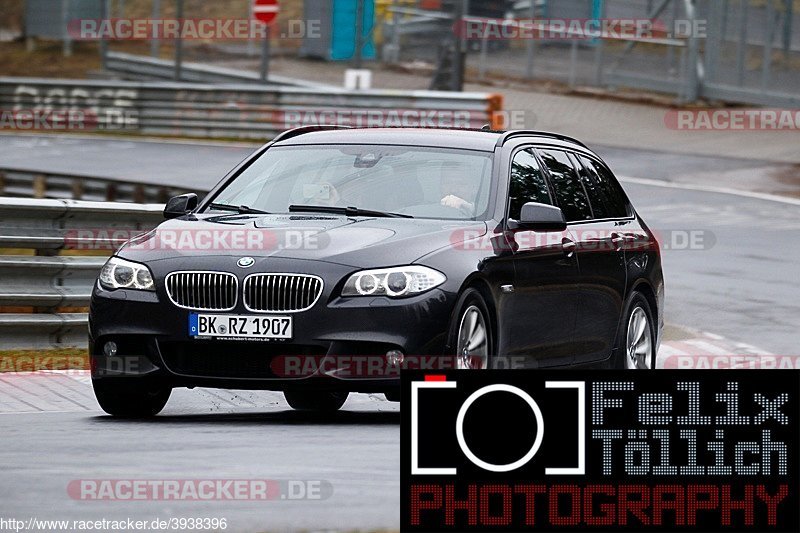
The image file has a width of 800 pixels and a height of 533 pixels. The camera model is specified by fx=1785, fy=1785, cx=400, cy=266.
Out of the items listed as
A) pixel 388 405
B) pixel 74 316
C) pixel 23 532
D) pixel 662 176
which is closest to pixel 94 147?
pixel 662 176

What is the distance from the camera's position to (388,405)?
10.0m

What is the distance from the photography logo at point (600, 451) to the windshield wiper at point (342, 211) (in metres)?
3.87

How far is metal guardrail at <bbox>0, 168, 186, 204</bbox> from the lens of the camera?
919 inches

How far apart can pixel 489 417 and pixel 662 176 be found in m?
22.7

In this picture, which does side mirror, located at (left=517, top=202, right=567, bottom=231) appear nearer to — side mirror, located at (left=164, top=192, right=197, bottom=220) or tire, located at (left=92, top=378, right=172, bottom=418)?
side mirror, located at (left=164, top=192, right=197, bottom=220)

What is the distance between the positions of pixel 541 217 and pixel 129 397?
2.27 metres

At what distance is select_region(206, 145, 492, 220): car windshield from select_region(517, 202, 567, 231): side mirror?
0.74 feet

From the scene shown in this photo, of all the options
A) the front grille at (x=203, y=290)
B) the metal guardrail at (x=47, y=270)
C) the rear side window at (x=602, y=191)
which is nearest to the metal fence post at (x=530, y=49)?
the metal guardrail at (x=47, y=270)

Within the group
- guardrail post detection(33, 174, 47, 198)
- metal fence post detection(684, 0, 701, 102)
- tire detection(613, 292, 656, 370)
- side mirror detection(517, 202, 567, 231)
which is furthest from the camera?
metal fence post detection(684, 0, 701, 102)

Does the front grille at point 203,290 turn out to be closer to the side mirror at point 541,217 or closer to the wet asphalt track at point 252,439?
the wet asphalt track at point 252,439

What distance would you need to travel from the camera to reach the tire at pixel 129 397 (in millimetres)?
8875

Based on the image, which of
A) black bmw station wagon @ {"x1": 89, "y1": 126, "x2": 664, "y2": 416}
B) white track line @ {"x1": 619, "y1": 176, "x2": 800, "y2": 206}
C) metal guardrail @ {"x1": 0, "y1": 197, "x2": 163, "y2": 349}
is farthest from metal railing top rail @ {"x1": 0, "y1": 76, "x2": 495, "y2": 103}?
black bmw station wagon @ {"x1": 89, "y1": 126, "x2": 664, "y2": 416}

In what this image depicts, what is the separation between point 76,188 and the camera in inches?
1017

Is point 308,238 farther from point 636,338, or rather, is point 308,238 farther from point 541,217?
point 636,338
